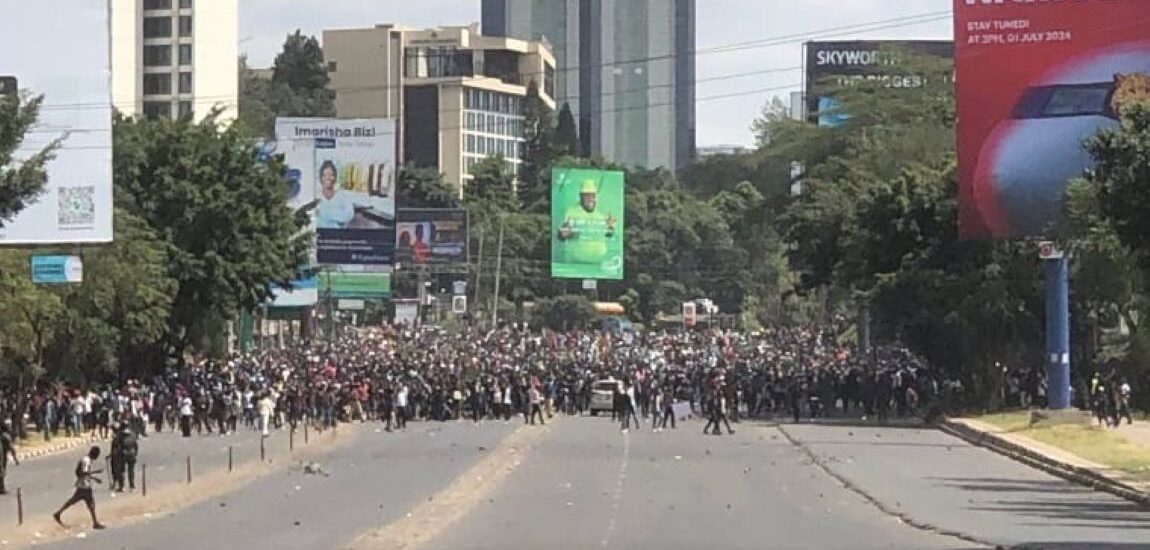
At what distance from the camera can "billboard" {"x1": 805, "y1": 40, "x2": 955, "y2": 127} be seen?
99.2m

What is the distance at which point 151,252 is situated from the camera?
68750mm

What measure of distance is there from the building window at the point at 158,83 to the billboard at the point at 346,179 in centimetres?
5366

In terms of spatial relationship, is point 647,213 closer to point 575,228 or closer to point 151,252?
point 575,228

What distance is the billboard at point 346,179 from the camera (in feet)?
292

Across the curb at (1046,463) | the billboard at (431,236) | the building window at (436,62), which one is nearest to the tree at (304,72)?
the building window at (436,62)

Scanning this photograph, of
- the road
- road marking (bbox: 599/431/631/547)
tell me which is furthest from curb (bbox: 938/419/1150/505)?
road marking (bbox: 599/431/631/547)

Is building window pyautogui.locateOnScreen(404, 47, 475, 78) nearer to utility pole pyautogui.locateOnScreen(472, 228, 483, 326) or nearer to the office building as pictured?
the office building

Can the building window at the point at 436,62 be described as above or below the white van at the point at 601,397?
above

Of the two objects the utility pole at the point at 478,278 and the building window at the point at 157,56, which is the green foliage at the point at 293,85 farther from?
the utility pole at the point at 478,278

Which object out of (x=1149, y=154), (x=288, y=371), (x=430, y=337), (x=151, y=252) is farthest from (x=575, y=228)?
(x=1149, y=154)

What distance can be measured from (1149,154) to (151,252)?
44.8m

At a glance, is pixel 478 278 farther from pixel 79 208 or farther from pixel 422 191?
pixel 79 208

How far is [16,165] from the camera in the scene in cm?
3603

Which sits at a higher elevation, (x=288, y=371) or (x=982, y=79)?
(x=982, y=79)
